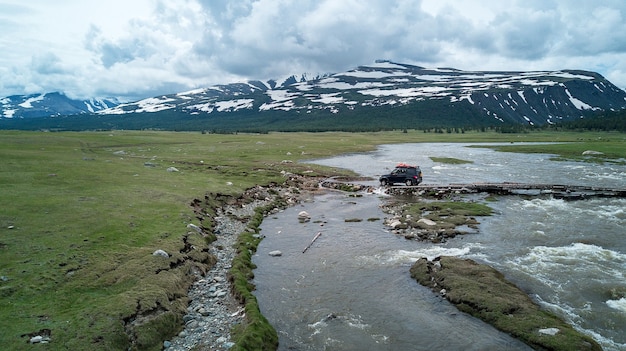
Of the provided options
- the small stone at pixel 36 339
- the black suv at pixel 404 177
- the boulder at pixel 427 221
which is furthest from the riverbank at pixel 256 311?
the black suv at pixel 404 177

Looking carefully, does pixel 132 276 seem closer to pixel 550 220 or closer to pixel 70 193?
pixel 70 193

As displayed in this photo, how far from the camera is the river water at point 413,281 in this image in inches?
741

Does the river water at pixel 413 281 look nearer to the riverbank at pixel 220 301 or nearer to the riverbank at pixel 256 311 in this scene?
the riverbank at pixel 256 311

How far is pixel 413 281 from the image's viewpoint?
993 inches

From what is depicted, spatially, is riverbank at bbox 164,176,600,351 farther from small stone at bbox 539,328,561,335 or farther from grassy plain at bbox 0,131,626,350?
grassy plain at bbox 0,131,626,350

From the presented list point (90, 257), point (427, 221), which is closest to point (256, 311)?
point (90, 257)

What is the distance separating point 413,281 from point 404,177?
3993cm

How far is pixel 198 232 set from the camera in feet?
106

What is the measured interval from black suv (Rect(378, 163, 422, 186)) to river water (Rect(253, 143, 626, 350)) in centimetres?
1684

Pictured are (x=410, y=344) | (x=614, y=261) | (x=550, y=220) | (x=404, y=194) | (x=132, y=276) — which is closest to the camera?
(x=410, y=344)

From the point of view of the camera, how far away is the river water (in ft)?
61.7

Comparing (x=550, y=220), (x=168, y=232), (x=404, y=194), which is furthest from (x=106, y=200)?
(x=550, y=220)

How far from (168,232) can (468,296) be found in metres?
22.0

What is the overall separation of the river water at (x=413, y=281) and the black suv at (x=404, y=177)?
16836 millimetres
